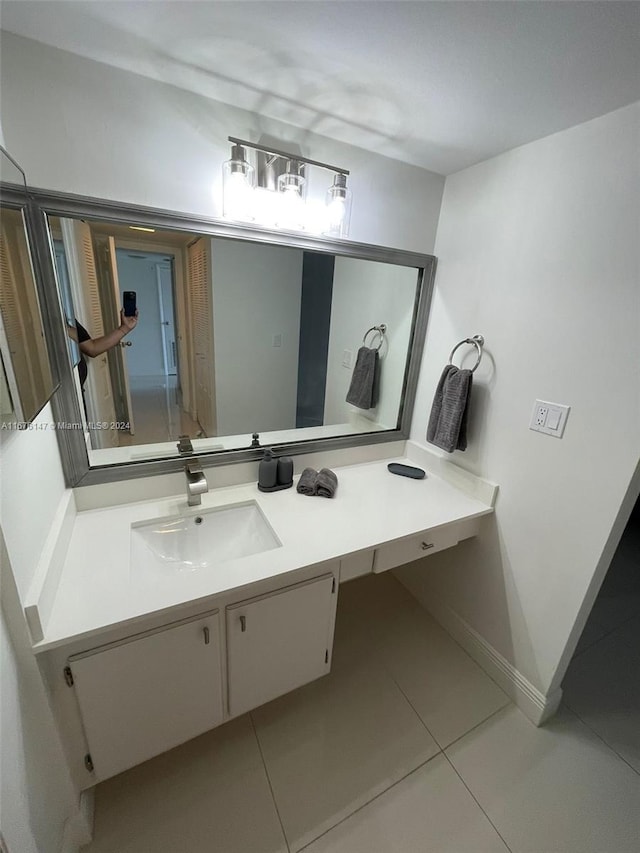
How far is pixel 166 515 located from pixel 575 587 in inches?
58.7

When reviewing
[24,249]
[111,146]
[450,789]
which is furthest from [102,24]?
[450,789]

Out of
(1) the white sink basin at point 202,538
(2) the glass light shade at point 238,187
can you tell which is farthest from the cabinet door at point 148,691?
(2) the glass light shade at point 238,187

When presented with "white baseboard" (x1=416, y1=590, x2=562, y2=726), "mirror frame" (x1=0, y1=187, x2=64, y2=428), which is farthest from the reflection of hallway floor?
"white baseboard" (x1=416, y1=590, x2=562, y2=726)

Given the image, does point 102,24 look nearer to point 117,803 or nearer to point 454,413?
point 454,413

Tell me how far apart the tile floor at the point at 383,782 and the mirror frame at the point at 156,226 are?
104cm

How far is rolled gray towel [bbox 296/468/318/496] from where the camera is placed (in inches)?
57.5

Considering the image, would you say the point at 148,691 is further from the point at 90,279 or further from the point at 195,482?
the point at 90,279

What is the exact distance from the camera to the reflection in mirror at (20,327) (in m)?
0.69

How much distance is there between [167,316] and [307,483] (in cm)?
84

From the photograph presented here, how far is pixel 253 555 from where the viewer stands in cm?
112

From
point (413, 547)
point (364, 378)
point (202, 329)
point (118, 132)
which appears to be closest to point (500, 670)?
point (413, 547)

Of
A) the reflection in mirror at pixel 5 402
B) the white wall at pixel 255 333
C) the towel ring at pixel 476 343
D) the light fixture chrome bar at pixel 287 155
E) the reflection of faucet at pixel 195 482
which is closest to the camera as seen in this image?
the reflection in mirror at pixel 5 402

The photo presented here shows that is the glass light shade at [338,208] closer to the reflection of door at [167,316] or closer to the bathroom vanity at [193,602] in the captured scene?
the reflection of door at [167,316]

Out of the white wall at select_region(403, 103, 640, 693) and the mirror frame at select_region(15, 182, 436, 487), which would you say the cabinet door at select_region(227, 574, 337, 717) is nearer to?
the mirror frame at select_region(15, 182, 436, 487)
